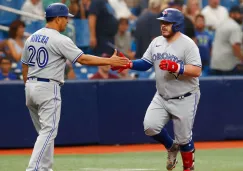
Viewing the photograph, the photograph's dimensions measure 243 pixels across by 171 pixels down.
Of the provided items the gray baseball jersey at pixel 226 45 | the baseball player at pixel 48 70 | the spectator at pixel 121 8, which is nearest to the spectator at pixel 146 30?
the gray baseball jersey at pixel 226 45

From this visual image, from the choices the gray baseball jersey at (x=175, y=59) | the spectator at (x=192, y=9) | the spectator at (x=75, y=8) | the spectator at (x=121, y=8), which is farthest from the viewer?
the spectator at (x=121, y=8)

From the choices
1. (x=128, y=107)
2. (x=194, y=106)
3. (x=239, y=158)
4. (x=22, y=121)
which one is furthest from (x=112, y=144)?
(x=194, y=106)

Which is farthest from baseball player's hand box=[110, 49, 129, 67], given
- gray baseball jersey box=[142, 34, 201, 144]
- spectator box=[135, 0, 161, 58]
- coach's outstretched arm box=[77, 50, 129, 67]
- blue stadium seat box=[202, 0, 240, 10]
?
blue stadium seat box=[202, 0, 240, 10]

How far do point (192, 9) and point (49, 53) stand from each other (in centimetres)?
772

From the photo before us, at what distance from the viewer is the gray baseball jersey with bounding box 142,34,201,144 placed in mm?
8812

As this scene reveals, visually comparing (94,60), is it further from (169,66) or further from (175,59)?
(175,59)

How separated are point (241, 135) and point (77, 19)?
153 inches

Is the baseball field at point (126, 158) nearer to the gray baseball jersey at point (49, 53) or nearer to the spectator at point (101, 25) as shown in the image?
the gray baseball jersey at point (49, 53)

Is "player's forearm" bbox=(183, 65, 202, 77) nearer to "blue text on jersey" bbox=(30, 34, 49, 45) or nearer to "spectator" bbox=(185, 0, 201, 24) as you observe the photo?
"blue text on jersey" bbox=(30, 34, 49, 45)

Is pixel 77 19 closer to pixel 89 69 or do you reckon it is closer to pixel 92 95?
pixel 89 69

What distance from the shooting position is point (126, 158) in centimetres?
1105

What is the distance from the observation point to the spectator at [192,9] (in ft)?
50.2

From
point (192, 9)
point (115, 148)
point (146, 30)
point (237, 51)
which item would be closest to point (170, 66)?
point (115, 148)

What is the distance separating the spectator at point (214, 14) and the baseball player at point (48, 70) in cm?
751
